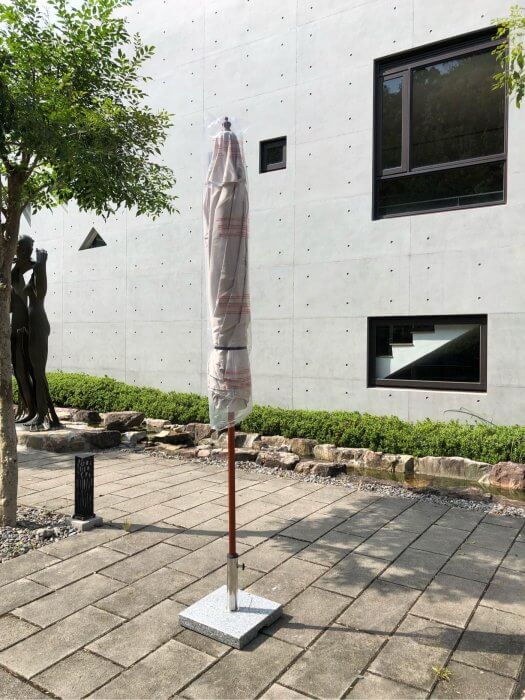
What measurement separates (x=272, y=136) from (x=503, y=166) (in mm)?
4072

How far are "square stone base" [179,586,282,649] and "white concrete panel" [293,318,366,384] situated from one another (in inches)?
230

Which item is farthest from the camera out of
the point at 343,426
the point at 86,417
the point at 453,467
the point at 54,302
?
the point at 54,302

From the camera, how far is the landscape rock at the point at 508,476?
6402 mm

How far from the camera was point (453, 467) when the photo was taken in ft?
23.1

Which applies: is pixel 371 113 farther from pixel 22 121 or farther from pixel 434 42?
pixel 22 121

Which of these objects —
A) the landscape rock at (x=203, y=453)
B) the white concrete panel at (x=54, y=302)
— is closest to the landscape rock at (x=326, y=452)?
the landscape rock at (x=203, y=453)

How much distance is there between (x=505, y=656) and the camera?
2945 mm

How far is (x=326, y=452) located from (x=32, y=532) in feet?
14.5

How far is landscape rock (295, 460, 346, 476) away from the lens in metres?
6.83

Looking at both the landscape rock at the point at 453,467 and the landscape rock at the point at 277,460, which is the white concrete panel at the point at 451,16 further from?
the landscape rock at the point at 277,460

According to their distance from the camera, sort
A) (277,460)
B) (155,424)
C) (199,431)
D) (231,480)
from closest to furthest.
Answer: (231,480) < (277,460) < (199,431) < (155,424)

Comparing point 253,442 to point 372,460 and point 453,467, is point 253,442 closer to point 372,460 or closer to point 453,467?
point 372,460

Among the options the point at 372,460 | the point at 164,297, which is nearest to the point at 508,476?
the point at 372,460

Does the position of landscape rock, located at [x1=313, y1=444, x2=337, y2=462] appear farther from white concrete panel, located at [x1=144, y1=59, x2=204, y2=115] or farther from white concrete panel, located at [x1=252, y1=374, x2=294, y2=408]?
white concrete panel, located at [x1=144, y1=59, x2=204, y2=115]
